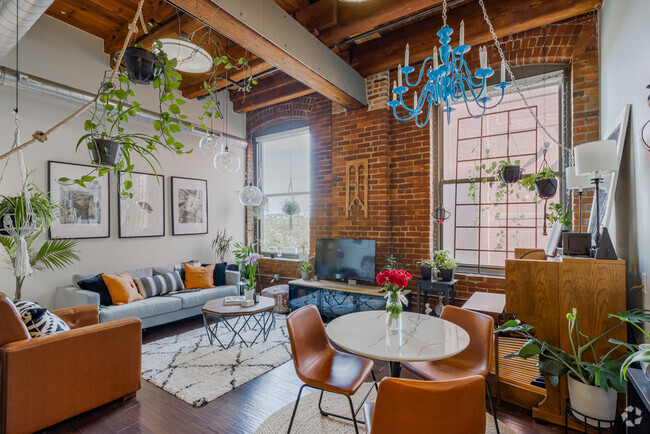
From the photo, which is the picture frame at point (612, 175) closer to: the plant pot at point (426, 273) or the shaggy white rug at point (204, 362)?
the plant pot at point (426, 273)

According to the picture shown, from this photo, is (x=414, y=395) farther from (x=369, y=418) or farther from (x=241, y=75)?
(x=241, y=75)

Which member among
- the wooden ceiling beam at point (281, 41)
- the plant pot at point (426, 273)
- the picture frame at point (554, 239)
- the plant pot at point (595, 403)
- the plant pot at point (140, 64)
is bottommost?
the plant pot at point (595, 403)

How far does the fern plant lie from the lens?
345cm

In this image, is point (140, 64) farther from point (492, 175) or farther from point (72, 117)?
point (492, 175)

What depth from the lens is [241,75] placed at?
470 centimetres

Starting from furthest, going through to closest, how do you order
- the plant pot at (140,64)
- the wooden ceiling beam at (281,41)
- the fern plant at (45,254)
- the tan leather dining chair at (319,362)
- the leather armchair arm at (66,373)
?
the fern plant at (45,254) → the wooden ceiling beam at (281,41) → the leather armchair arm at (66,373) → the tan leather dining chair at (319,362) → the plant pot at (140,64)

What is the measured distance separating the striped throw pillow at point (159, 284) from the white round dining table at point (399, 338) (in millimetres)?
3169

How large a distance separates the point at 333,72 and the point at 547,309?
320 centimetres

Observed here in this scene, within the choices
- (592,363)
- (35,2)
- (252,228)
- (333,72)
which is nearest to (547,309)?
(592,363)

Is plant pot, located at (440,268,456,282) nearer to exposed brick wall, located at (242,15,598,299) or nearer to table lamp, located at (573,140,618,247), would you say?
exposed brick wall, located at (242,15,598,299)

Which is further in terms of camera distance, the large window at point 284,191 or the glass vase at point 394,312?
the large window at point 284,191

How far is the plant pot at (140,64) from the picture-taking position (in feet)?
5.78

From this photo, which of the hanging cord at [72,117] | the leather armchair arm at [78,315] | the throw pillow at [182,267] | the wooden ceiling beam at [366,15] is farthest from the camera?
the throw pillow at [182,267]

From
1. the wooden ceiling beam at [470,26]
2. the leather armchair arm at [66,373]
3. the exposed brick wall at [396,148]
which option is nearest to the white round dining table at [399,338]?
the leather armchair arm at [66,373]
